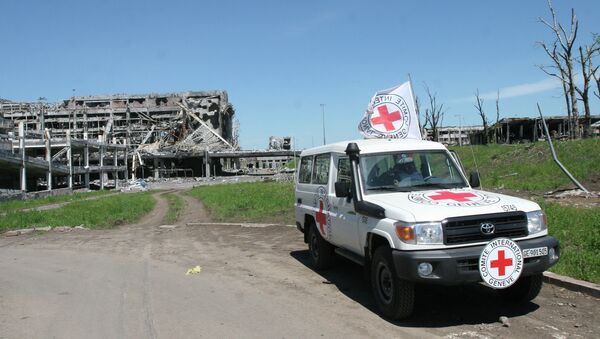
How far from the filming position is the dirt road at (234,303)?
6051 millimetres

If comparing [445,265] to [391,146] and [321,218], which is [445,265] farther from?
[321,218]

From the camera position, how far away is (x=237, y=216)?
20.4 m

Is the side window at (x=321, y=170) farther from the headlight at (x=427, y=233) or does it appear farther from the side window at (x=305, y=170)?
the headlight at (x=427, y=233)

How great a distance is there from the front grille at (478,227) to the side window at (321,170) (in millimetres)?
3112

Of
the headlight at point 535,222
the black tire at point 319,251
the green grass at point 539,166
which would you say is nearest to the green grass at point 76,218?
the black tire at point 319,251

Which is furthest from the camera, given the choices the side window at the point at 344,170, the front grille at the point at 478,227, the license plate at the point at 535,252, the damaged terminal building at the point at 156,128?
the damaged terminal building at the point at 156,128

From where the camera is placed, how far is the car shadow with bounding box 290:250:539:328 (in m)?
6.26

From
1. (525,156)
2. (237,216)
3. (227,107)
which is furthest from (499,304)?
(227,107)

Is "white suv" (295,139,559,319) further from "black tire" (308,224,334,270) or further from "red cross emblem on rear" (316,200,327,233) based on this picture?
"black tire" (308,224,334,270)

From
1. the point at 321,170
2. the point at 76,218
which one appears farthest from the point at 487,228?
the point at 76,218

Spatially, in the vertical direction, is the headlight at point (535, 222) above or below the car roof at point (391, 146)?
below

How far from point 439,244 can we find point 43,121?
10473cm

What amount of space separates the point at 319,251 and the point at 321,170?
1.42 metres

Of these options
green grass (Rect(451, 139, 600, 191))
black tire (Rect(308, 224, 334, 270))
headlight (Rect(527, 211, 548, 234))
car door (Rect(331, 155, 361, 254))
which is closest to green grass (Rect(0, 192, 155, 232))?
black tire (Rect(308, 224, 334, 270))
